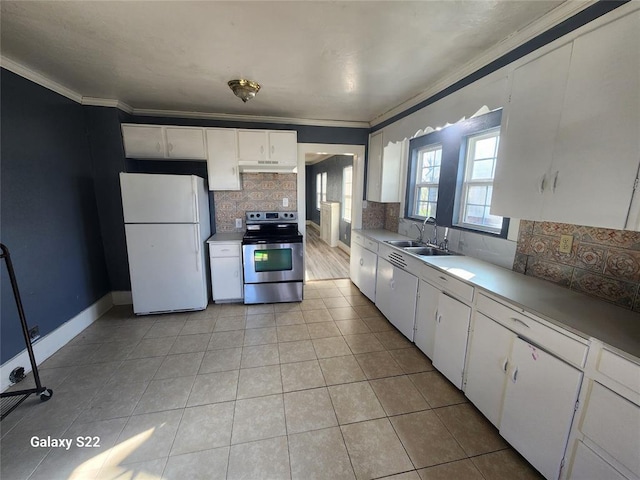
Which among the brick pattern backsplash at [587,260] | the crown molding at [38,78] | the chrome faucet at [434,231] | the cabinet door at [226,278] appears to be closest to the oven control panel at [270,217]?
the cabinet door at [226,278]

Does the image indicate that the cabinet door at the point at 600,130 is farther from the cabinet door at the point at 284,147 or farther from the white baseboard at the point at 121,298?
the white baseboard at the point at 121,298

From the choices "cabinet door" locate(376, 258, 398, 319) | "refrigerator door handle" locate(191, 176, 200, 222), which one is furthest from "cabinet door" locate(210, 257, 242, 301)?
"cabinet door" locate(376, 258, 398, 319)

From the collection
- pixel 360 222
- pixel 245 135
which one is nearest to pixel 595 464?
pixel 360 222

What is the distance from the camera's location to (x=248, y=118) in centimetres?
357

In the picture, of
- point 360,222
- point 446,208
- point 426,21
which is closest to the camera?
point 426,21

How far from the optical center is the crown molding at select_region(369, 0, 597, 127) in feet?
4.63

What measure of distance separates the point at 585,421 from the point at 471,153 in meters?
2.22

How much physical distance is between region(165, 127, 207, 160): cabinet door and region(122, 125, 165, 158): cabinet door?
0.29ft

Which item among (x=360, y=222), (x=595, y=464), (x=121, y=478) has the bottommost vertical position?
(x=121, y=478)

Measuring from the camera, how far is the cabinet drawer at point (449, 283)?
5.98 ft

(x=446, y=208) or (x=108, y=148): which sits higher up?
(x=108, y=148)

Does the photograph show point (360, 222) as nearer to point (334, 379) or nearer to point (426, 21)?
point (334, 379)

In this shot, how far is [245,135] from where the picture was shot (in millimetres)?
3377

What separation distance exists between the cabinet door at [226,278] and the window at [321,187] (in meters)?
5.07
